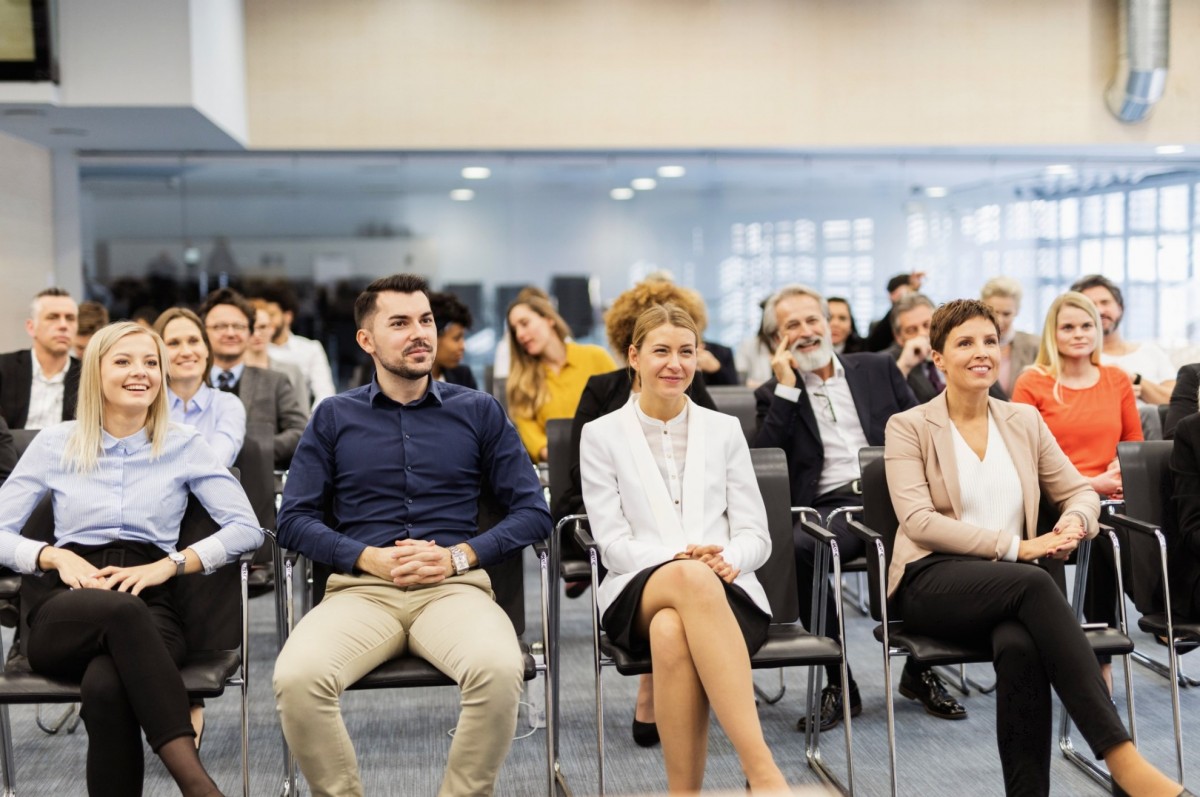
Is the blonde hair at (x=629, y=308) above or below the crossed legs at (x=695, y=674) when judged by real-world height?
above

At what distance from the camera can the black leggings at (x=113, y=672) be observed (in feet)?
8.84

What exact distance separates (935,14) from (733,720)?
22.8ft

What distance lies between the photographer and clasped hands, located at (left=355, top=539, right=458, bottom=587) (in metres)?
3.01

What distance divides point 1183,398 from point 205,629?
3354 millimetres

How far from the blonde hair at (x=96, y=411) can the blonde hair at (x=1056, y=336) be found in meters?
3.06

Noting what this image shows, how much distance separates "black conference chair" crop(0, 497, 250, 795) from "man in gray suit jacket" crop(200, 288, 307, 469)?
1468mm

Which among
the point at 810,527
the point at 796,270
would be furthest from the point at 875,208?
the point at 810,527

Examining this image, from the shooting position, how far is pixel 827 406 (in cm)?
415

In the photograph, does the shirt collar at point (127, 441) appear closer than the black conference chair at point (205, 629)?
No

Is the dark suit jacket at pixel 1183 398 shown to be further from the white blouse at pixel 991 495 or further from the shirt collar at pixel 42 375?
the shirt collar at pixel 42 375

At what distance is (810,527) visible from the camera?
327cm

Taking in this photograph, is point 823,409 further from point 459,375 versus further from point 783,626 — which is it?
point 459,375

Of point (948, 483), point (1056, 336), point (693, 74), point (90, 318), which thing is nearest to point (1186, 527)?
point (948, 483)

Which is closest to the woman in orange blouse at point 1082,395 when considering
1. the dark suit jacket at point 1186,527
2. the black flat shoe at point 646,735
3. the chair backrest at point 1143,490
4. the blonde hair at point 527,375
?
the chair backrest at point 1143,490
